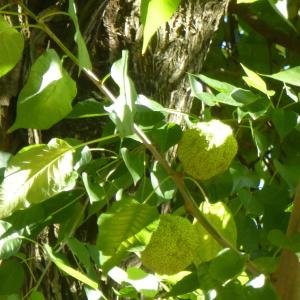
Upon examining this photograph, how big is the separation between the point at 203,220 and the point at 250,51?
1.13 meters

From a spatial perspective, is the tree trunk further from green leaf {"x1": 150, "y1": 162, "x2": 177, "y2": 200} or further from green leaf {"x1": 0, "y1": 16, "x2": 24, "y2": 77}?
green leaf {"x1": 0, "y1": 16, "x2": 24, "y2": 77}

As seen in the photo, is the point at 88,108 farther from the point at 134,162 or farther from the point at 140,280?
the point at 140,280

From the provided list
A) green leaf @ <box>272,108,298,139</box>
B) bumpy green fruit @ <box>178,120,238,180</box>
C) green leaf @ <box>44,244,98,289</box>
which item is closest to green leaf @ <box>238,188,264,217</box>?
green leaf @ <box>272,108,298,139</box>

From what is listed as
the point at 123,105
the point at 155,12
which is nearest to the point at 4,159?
the point at 123,105

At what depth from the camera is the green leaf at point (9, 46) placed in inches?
Answer: 35.2

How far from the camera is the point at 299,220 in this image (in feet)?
3.40

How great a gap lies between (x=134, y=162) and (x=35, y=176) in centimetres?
15

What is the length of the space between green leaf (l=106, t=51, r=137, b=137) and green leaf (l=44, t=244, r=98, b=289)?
178mm

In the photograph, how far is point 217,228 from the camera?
981 mm

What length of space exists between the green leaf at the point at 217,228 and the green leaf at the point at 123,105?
0.22 metres

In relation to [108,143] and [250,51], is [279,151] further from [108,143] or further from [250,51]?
[108,143]

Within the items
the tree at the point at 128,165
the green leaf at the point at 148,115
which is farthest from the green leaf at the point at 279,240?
the green leaf at the point at 148,115

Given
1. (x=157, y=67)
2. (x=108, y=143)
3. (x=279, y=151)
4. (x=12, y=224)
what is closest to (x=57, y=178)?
(x=12, y=224)

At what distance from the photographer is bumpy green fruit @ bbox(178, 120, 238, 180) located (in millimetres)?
953
